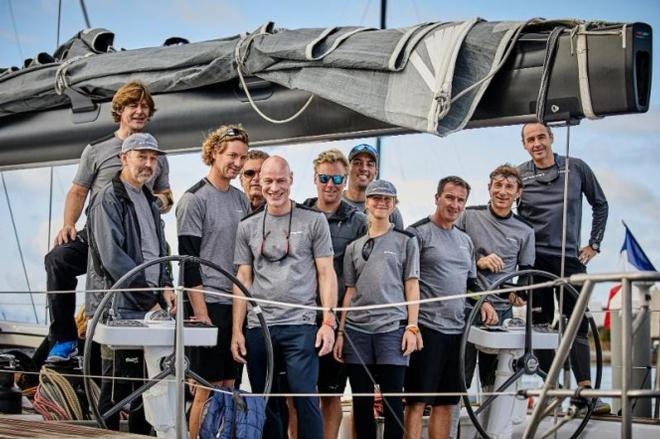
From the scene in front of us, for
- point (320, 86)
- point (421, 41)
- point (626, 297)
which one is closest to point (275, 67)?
point (320, 86)

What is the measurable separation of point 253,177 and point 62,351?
126 centimetres

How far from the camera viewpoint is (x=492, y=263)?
5848 mm

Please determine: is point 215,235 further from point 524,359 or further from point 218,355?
point 524,359

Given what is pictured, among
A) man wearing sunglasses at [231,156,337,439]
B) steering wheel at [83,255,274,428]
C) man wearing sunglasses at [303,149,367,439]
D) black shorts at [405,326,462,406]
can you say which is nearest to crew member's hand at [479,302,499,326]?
black shorts at [405,326,462,406]

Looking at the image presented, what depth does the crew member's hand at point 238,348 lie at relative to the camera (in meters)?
5.32

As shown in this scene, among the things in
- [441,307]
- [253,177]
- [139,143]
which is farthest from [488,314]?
[139,143]

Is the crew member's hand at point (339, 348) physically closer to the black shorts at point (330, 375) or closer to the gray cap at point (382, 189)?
the black shorts at point (330, 375)

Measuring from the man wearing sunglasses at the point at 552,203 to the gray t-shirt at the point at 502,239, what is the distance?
0.23 metres

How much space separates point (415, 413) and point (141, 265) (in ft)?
4.47

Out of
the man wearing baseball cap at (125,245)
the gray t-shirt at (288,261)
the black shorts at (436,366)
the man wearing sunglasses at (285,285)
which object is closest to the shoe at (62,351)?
the man wearing baseball cap at (125,245)

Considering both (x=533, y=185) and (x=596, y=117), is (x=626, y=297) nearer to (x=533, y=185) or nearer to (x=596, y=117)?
(x=596, y=117)

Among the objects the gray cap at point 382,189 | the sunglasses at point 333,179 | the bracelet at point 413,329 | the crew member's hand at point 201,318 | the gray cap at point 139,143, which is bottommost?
the bracelet at point 413,329

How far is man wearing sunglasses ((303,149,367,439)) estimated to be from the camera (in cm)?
565

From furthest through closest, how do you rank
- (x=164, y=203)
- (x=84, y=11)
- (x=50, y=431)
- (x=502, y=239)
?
1. (x=84, y=11)
2. (x=164, y=203)
3. (x=502, y=239)
4. (x=50, y=431)
